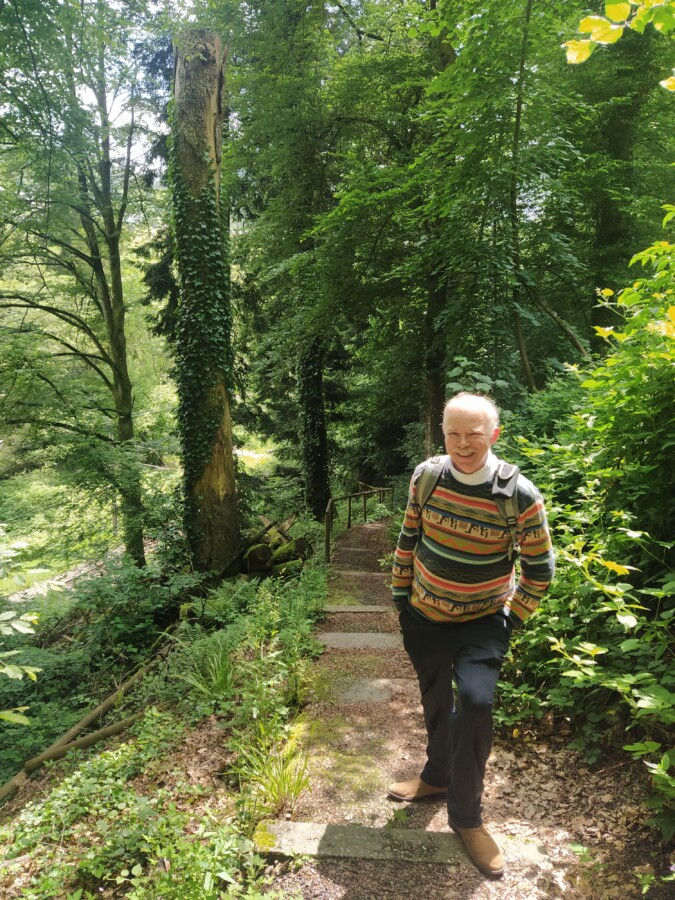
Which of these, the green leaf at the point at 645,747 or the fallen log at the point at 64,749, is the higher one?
the green leaf at the point at 645,747

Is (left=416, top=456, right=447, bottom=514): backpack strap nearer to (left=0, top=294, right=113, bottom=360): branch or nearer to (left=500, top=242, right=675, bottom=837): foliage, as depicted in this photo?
(left=500, top=242, right=675, bottom=837): foliage

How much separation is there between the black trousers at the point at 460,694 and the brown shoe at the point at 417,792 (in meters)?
0.03

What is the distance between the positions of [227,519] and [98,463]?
3141mm

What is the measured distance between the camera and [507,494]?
83.3 inches

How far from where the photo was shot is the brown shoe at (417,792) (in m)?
2.64

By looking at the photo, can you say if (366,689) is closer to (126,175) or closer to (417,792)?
(417,792)

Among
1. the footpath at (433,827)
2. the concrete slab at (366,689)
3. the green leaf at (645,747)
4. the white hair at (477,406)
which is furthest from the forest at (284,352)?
the white hair at (477,406)

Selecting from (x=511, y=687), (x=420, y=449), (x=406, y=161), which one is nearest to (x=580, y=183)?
(x=406, y=161)

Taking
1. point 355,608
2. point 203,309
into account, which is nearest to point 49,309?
point 203,309

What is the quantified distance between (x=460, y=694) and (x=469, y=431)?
3.58 ft

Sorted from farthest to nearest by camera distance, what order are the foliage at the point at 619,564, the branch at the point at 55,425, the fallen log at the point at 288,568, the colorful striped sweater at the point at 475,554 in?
the branch at the point at 55,425 → the fallen log at the point at 288,568 → the foliage at the point at 619,564 → the colorful striped sweater at the point at 475,554

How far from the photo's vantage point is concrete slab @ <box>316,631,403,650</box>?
5.15 m

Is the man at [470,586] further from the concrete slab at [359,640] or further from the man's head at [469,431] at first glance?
the concrete slab at [359,640]

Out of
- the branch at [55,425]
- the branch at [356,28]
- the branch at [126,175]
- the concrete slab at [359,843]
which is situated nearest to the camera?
the concrete slab at [359,843]
